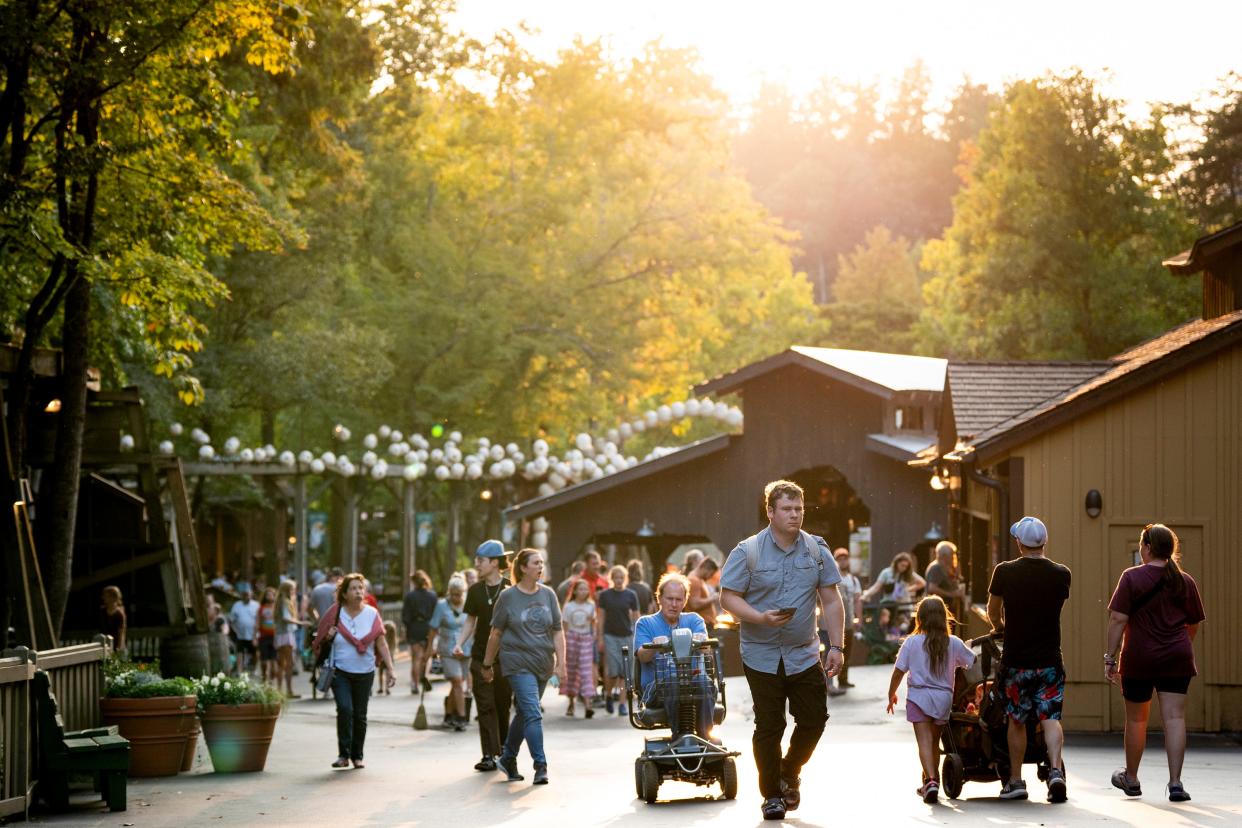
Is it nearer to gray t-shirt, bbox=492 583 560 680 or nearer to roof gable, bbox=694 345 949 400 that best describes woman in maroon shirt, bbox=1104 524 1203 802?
gray t-shirt, bbox=492 583 560 680

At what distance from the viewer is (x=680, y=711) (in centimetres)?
1321

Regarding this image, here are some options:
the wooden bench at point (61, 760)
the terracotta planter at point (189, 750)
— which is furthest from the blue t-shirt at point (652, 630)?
the terracotta planter at point (189, 750)

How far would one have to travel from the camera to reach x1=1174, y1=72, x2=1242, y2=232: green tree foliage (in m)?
51.8

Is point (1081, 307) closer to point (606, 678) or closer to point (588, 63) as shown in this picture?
point (588, 63)

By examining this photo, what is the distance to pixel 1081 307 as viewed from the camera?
4909 centimetres

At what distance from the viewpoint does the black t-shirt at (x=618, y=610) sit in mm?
23656

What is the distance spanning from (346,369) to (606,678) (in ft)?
53.5

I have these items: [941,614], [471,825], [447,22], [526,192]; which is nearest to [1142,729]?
[941,614]

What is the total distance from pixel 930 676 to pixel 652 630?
208 centimetres

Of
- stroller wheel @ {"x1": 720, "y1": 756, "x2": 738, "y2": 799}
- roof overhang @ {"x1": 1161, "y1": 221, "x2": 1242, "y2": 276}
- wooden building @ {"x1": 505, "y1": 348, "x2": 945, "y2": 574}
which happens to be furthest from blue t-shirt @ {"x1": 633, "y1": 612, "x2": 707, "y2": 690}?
wooden building @ {"x1": 505, "y1": 348, "x2": 945, "y2": 574}

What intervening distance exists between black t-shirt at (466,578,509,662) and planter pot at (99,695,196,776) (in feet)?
8.00

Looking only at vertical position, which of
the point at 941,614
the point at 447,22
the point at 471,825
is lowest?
the point at 471,825

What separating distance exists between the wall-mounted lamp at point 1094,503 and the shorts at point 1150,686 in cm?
644

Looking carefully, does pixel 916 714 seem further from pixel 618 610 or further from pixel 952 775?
pixel 618 610
